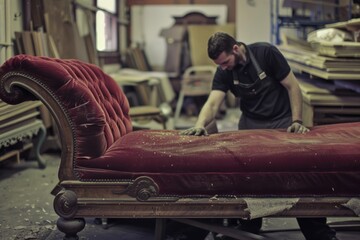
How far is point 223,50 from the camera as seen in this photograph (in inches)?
138

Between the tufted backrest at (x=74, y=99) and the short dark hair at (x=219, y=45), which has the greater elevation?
the short dark hair at (x=219, y=45)

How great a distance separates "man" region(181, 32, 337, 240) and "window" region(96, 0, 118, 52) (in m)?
4.58

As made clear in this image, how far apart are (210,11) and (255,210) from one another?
836 centimetres

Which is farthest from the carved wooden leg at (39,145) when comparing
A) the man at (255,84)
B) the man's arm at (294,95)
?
the man's arm at (294,95)

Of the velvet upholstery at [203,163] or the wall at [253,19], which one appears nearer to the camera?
the velvet upholstery at [203,163]

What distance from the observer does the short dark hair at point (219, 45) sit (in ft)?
11.4

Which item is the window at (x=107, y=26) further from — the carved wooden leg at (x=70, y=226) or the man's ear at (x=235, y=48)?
the carved wooden leg at (x=70, y=226)

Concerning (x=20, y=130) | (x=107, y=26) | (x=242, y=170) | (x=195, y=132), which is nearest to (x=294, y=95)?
(x=195, y=132)

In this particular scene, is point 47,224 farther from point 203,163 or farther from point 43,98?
point 203,163

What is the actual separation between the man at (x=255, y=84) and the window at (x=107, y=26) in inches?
180

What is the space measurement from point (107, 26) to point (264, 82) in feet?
18.6

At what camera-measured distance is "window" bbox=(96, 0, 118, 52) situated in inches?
333

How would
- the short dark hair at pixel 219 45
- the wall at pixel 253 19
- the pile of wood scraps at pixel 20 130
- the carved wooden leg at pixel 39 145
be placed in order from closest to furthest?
the short dark hair at pixel 219 45 → the pile of wood scraps at pixel 20 130 → the carved wooden leg at pixel 39 145 → the wall at pixel 253 19

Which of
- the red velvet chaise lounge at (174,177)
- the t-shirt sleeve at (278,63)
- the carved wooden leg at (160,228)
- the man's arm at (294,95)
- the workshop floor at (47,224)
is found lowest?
the workshop floor at (47,224)
